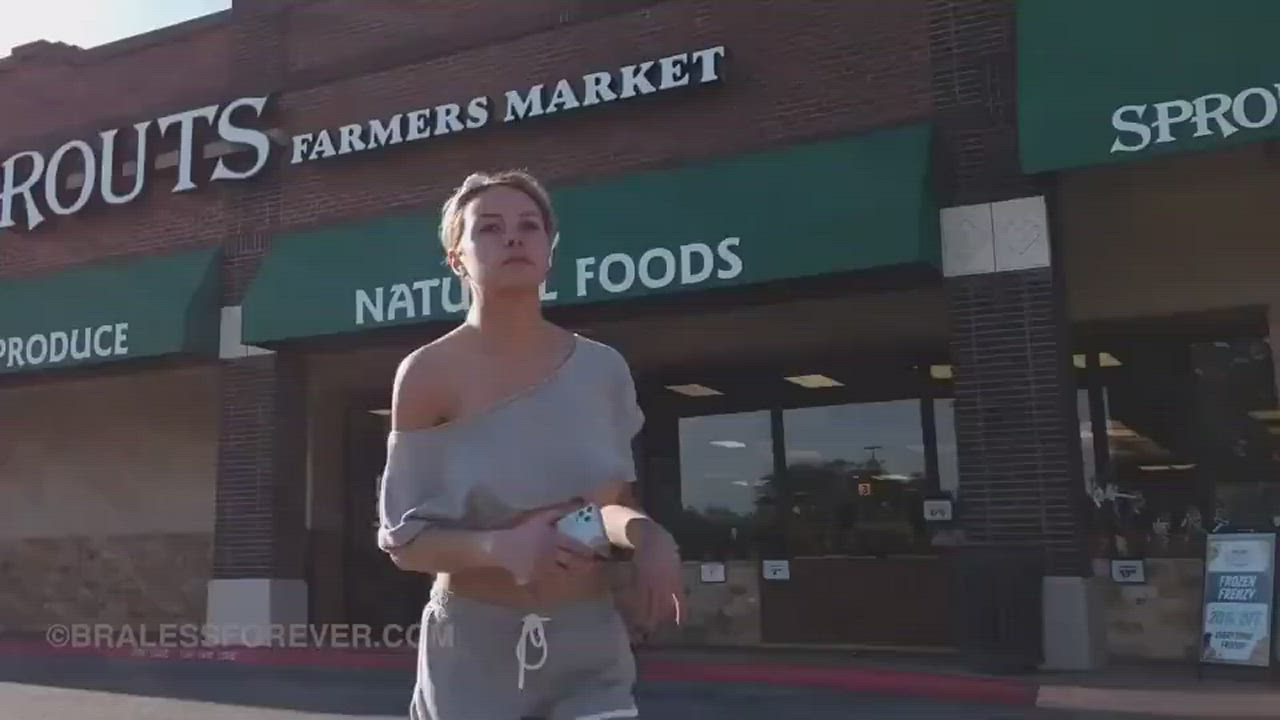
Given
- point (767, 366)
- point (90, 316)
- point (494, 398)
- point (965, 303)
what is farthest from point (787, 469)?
point (494, 398)

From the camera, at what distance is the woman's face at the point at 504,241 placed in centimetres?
223

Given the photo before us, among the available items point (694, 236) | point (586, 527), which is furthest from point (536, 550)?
point (694, 236)

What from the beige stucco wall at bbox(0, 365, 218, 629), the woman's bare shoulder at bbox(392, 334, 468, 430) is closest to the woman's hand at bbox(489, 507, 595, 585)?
the woman's bare shoulder at bbox(392, 334, 468, 430)

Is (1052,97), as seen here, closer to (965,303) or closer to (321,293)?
(965,303)

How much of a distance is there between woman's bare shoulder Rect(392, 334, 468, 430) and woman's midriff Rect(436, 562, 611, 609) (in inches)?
10.7

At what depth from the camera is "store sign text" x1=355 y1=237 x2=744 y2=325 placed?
10.9 meters

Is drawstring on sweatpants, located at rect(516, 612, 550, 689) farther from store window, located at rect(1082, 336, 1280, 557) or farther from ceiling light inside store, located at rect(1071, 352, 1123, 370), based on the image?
ceiling light inside store, located at rect(1071, 352, 1123, 370)

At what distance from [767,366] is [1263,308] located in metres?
4.91

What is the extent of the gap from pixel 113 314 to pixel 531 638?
13.4m

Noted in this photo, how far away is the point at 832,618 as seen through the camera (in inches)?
526

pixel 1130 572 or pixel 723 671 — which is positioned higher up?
pixel 1130 572

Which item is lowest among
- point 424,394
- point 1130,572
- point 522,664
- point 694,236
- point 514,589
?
point 1130,572

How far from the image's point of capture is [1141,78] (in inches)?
376

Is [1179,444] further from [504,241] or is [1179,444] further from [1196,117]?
[504,241]
